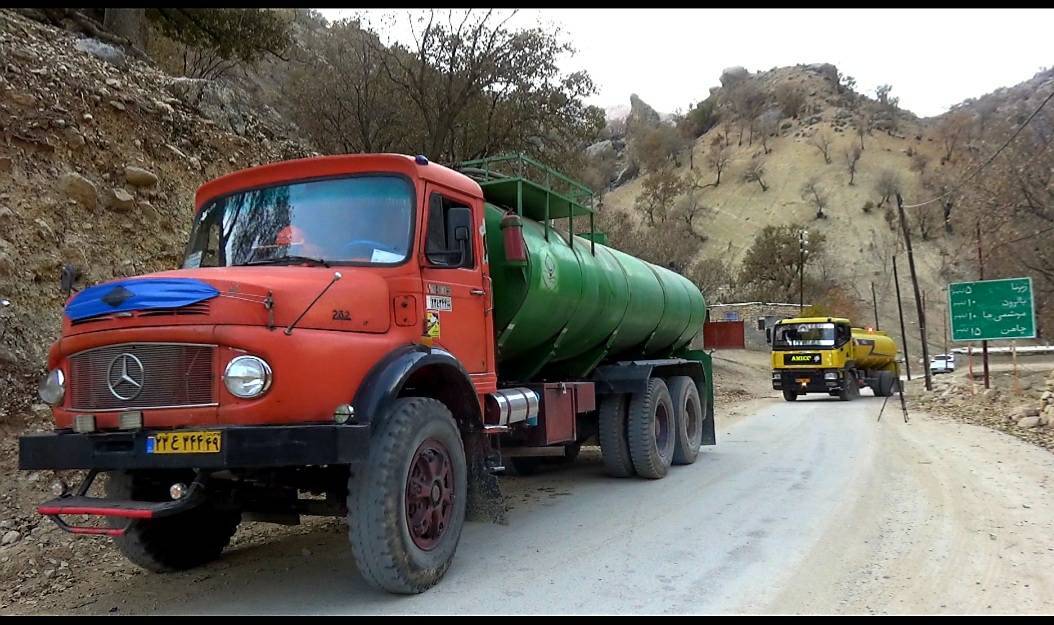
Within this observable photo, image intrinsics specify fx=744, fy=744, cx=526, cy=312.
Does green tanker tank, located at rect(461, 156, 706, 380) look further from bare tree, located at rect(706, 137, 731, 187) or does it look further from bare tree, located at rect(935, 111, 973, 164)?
bare tree, located at rect(706, 137, 731, 187)

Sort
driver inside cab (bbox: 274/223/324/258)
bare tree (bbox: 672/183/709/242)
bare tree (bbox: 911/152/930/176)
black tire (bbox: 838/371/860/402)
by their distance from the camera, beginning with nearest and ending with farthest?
driver inside cab (bbox: 274/223/324/258)
black tire (bbox: 838/371/860/402)
bare tree (bbox: 672/183/709/242)
bare tree (bbox: 911/152/930/176)

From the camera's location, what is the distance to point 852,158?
258 ft

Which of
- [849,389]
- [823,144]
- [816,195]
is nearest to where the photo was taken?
[849,389]

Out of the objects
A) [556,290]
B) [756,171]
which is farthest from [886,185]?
[556,290]

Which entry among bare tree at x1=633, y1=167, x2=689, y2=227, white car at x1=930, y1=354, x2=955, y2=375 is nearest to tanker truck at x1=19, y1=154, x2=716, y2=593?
white car at x1=930, y1=354, x2=955, y2=375

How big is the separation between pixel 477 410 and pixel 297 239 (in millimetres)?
1742

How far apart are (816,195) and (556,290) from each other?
72006mm

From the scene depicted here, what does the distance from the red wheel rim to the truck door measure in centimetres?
80

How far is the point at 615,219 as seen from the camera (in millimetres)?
43375

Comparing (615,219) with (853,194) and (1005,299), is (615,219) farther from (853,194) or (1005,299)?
(853,194)

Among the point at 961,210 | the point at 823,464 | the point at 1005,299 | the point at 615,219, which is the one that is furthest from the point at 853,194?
the point at 823,464

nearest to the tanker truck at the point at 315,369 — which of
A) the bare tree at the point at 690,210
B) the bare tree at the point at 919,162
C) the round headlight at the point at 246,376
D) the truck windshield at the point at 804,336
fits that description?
the round headlight at the point at 246,376

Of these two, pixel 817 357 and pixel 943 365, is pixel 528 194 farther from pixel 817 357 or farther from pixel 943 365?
pixel 943 365

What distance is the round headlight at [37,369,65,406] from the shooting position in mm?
4391
